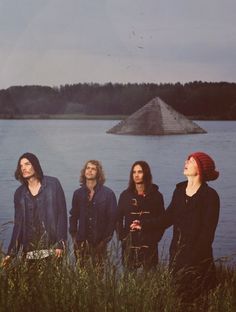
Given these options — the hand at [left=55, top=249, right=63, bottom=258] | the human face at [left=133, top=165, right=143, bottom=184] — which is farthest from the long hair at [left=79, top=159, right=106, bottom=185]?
the hand at [left=55, top=249, right=63, bottom=258]

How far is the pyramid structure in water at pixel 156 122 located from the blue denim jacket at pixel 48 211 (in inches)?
31.6

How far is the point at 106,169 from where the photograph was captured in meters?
6.14

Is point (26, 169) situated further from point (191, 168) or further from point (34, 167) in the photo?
point (191, 168)

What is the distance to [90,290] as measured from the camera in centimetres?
514

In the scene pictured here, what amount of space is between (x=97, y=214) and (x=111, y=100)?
1171 millimetres

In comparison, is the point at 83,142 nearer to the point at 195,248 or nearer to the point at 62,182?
the point at 62,182

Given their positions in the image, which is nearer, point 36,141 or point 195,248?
point 195,248

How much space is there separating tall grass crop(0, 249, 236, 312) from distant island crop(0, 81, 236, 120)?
5.18 feet

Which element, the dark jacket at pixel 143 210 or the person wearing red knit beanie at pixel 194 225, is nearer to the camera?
the person wearing red knit beanie at pixel 194 225

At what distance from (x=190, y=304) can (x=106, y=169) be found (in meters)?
1.07

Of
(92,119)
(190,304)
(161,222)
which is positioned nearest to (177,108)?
(92,119)

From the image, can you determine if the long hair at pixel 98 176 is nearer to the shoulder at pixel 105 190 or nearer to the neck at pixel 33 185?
the shoulder at pixel 105 190

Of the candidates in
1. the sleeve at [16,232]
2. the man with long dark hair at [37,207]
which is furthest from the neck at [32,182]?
the sleeve at [16,232]

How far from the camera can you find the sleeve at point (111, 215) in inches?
233
